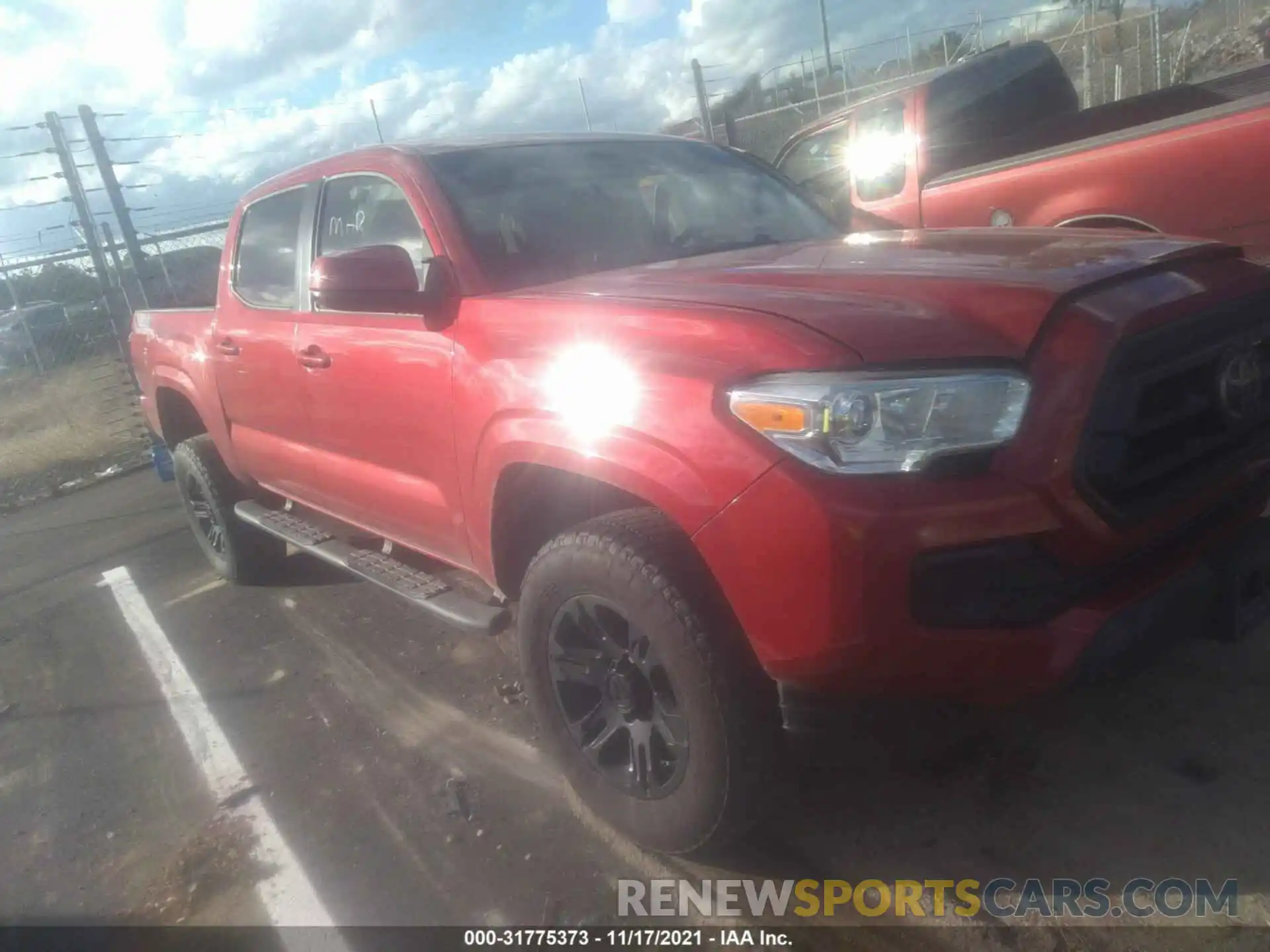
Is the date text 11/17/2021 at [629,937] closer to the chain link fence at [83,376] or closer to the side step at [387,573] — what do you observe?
the side step at [387,573]

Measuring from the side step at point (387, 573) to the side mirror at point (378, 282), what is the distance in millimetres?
930

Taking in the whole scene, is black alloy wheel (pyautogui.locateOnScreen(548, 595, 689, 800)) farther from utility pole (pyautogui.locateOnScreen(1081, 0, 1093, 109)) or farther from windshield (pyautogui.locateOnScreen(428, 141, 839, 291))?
utility pole (pyautogui.locateOnScreen(1081, 0, 1093, 109))

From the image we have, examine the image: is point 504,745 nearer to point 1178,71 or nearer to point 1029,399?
point 1029,399

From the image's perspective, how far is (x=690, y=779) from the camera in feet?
7.50

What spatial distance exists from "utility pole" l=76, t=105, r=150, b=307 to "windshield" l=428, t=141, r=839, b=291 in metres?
6.40

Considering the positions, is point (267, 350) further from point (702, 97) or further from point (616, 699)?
point (702, 97)

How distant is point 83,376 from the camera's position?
14.7 metres

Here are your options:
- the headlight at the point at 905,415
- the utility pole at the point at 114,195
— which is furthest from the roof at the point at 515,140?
the utility pole at the point at 114,195

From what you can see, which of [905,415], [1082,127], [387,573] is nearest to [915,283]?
[905,415]

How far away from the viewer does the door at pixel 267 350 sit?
3.86 m

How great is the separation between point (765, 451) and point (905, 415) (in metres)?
0.28

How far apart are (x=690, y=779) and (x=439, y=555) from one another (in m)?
1.34

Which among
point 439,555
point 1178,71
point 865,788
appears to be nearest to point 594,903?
point 865,788

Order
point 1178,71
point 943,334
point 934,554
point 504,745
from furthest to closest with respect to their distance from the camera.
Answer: point 1178,71 → point 504,745 → point 943,334 → point 934,554
